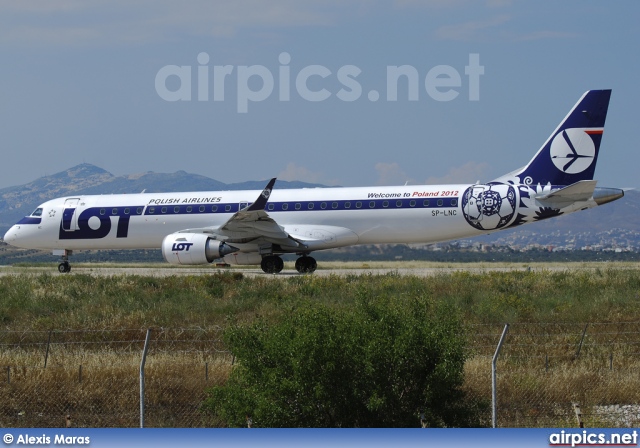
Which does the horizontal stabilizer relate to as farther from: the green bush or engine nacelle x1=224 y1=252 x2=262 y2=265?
the green bush

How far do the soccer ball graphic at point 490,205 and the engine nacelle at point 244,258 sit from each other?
7831 mm

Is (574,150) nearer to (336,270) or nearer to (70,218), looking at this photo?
(336,270)

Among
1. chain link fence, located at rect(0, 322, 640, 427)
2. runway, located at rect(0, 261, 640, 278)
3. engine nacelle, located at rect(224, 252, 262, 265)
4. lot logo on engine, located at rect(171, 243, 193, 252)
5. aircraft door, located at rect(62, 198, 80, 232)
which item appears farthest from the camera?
aircraft door, located at rect(62, 198, 80, 232)

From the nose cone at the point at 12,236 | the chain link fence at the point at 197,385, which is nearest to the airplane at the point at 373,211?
the nose cone at the point at 12,236

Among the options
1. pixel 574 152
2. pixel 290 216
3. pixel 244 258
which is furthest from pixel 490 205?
pixel 244 258

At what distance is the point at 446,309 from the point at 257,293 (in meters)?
12.5

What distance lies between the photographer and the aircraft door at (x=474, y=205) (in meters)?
32.4

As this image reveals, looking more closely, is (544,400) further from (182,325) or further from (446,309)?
(182,325)

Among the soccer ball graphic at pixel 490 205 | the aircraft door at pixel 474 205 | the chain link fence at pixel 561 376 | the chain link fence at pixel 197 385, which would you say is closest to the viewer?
the chain link fence at pixel 561 376

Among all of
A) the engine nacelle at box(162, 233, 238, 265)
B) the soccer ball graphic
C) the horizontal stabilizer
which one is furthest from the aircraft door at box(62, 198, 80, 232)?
the horizontal stabilizer

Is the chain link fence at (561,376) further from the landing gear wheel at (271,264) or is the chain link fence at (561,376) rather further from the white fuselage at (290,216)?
the landing gear wheel at (271,264)

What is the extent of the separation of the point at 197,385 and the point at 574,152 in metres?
22.1

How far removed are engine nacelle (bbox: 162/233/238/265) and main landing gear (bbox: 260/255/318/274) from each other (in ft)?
5.59

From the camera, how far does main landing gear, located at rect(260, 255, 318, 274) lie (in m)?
34.2
